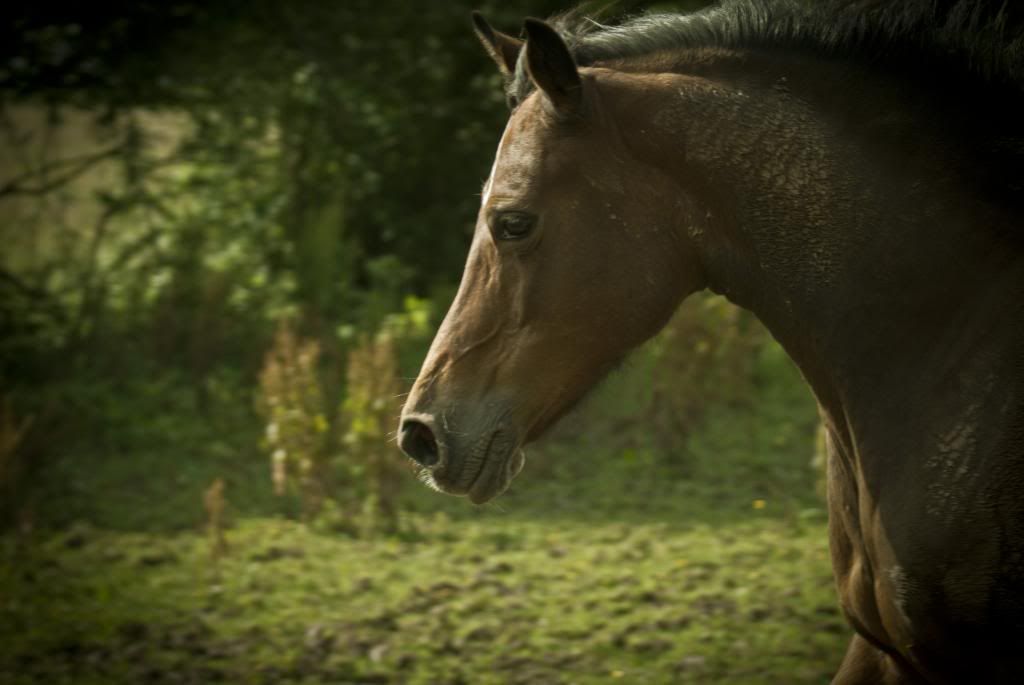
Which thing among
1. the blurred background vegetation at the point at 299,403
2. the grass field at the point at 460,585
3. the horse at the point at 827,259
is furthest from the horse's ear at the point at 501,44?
the grass field at the point at 460,585

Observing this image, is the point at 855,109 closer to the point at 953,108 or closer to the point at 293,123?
the point at 953,108

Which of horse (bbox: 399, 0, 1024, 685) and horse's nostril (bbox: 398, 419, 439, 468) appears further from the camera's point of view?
horse's nostril (bbox: 398, 419, 439, 468)

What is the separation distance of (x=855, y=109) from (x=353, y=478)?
15.7 feet

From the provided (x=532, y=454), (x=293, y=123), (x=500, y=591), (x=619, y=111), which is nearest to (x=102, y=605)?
(x=500, y=591)

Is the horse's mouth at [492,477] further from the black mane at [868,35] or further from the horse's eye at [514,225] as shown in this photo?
the black mane at [868,35]

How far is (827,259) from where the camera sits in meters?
2.59

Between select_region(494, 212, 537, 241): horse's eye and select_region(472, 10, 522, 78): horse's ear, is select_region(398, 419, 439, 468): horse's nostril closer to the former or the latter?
select_region(494, 212, 537, 241): horse's eye

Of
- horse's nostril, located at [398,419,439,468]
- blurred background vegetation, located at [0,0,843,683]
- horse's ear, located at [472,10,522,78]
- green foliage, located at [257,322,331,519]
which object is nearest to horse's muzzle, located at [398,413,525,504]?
horse's nostril, located at [398,419,439,468]

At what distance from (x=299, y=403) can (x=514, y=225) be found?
11.6 ft

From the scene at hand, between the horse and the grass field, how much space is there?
1.90 m

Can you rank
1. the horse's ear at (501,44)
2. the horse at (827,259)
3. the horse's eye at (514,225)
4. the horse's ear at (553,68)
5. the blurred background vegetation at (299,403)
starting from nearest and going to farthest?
the horse at (827,259), the horse's ear at (553,68), the horse's eye at (514,225), the horse's ear at (501,44), the blurred background vegetation at (299,403)

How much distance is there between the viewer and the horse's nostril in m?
2.73

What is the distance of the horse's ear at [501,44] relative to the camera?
9.77 ft

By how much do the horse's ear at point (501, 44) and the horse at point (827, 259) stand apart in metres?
0.20
